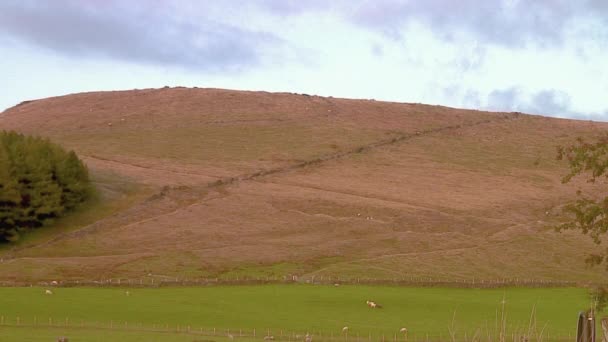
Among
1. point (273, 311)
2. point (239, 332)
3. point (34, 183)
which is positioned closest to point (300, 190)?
point (34, 183)

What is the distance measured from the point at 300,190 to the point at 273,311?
134ft

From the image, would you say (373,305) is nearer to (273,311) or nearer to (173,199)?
(273,311)

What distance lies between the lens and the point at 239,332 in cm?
3894

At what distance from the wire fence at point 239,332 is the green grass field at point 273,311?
0.07 m

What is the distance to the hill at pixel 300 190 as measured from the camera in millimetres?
65062

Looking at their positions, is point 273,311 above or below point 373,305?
below

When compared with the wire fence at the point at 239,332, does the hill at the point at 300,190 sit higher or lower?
higher

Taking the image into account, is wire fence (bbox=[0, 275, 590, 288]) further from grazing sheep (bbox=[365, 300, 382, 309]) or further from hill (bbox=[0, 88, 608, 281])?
grazing sheep (bbox=[365, 300, 382, 309])

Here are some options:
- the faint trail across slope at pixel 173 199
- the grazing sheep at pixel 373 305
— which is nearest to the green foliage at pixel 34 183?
the faint trail across slope at pixel 173 199

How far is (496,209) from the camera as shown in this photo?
278ft

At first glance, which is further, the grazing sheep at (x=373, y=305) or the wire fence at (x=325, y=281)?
the wire fence at (x=325, y=281)

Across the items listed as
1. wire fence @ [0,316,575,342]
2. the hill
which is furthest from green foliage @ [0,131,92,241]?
wire fence @ [0,316,575,342]

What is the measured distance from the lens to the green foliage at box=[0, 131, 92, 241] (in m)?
71.9

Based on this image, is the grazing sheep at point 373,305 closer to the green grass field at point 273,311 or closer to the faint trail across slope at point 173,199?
the green grass field at point 273,311
